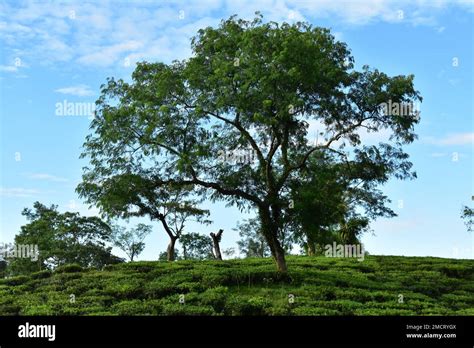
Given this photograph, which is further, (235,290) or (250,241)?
(250,241)

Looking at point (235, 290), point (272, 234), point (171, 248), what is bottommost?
point (235, 290)

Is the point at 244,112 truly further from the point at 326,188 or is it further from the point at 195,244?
the point at 195,244

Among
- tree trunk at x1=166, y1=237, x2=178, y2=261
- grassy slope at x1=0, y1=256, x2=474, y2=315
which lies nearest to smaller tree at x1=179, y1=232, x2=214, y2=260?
tree trunk at x1=166, y1=237, x2=178, y2=261

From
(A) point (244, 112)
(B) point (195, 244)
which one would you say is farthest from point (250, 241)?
(A) point (244, 112)

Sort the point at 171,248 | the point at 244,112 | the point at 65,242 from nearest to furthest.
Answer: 1. the point at 244,112
2. the point at 171,248
3. the point at 65,242

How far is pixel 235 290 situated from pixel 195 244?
61.4ft

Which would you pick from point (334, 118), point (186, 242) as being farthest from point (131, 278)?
point (186, 242)

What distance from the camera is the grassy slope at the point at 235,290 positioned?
1667 cm

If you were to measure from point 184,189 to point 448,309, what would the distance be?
11553 mm

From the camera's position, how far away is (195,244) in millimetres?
37781

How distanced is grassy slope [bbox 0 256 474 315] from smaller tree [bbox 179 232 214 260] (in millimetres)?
11032

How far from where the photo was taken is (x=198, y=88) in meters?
19.7

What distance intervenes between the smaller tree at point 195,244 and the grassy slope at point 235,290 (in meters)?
11.0
